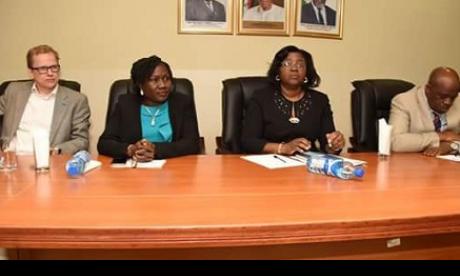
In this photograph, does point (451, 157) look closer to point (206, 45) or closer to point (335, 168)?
point (335, 168)

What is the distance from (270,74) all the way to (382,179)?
112 cm

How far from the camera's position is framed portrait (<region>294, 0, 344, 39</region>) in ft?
9.73

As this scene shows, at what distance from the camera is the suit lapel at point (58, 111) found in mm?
2309

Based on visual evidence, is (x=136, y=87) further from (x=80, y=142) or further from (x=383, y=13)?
(x=383, y=13)

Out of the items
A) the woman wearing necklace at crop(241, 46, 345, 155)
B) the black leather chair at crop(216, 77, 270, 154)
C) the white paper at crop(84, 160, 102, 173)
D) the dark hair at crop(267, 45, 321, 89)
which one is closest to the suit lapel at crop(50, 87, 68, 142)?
the white paper at crop(84, 160, 102, 173)

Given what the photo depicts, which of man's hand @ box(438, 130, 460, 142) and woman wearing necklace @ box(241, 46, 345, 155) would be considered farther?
woman wearing necklace @ box(241, 46, 345, 155)

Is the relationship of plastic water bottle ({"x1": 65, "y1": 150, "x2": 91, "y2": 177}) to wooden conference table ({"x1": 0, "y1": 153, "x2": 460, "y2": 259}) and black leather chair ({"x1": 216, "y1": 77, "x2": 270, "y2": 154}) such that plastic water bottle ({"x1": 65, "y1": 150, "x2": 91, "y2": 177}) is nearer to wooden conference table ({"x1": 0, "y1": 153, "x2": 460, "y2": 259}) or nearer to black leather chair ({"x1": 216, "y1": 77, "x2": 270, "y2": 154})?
wooden conference table ({"x1": 0, "y1": 153, "x2": 460, "y2": 259})

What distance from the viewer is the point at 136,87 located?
2.25 m

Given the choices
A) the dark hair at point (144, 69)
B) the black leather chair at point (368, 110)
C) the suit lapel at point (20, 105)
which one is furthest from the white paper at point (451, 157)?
the suit lapel at point (20, 105)

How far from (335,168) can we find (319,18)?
5.94 feet

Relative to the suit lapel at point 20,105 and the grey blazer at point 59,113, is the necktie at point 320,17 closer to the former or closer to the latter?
the grey blazer at point 59,113

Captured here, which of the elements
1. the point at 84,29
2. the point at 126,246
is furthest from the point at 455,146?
the point at 84,29

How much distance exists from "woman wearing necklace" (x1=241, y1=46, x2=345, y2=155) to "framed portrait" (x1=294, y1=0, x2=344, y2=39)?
2.24 ft

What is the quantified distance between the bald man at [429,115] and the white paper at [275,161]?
2.17 feet
